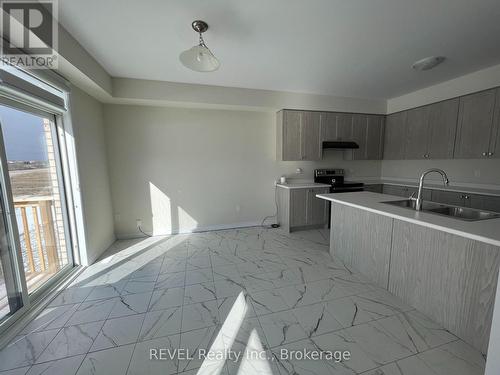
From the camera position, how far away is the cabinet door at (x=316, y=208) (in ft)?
12.5

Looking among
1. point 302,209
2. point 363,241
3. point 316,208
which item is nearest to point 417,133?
point 316,208

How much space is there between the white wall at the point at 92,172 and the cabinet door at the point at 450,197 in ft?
17.5

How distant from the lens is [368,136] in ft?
14.0

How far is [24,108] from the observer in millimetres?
1900

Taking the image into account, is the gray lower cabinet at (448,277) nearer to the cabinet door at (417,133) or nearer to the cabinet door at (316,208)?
the cabinet door at (316,208)

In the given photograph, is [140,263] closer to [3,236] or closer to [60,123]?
[3,236]

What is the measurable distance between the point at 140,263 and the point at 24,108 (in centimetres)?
206

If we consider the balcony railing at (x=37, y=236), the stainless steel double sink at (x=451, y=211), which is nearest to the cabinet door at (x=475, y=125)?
the stainless steel double sink at (x=451, y=211)

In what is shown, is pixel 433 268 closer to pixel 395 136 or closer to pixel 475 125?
pixel 475 125

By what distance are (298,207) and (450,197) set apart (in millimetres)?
2353

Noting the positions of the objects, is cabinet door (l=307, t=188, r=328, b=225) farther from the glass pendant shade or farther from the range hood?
the glass pendant shade

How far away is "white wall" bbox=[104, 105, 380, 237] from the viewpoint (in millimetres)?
3438

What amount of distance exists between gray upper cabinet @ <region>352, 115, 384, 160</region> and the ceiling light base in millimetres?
3412

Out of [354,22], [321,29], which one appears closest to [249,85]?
[321,29]
